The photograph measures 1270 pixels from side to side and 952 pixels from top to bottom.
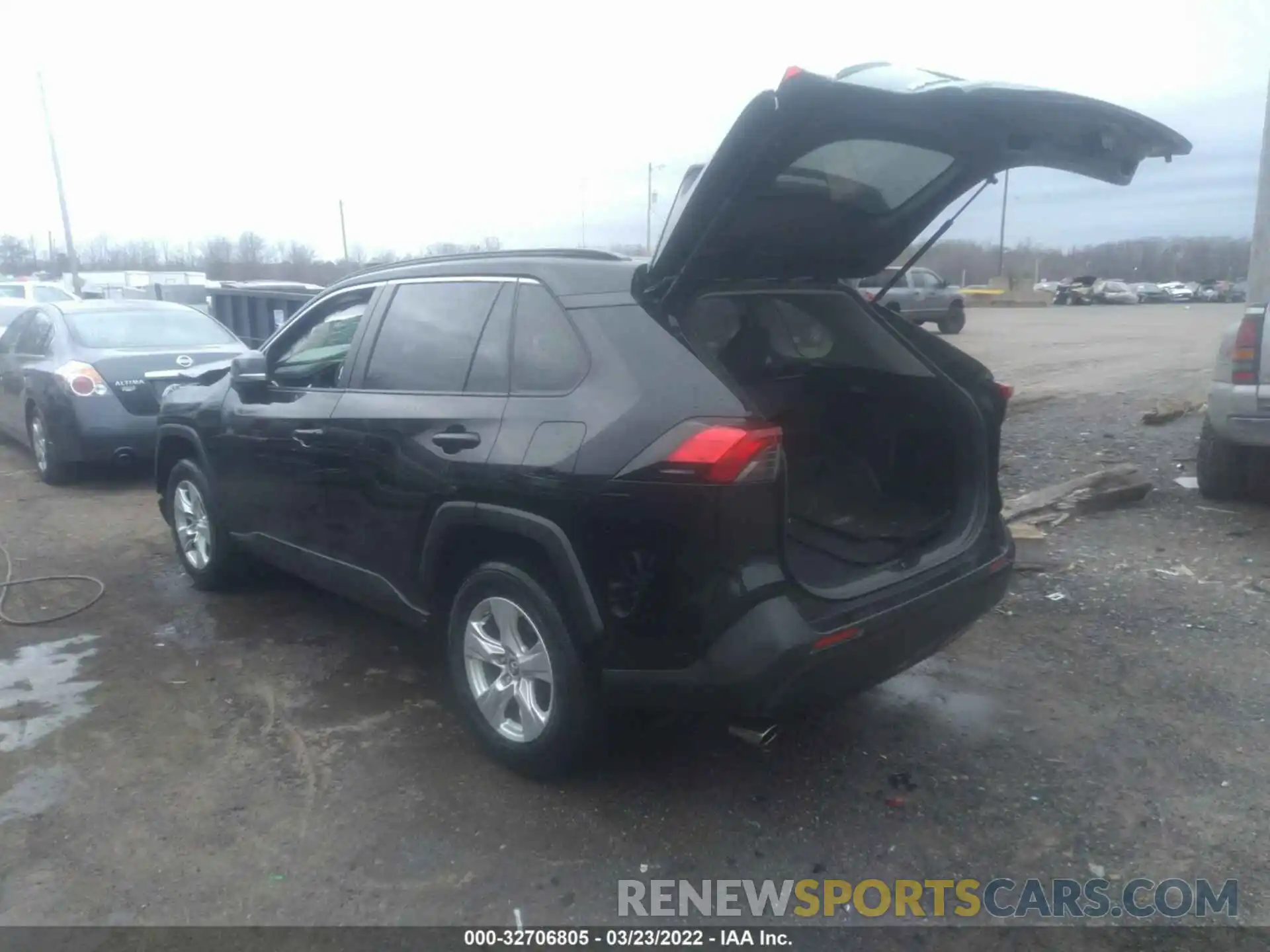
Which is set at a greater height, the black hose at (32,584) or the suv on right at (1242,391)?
the suv on right at (1242,391)

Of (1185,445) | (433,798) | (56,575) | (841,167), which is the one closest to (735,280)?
(841,167)

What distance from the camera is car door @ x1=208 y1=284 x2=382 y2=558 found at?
4.45 meters

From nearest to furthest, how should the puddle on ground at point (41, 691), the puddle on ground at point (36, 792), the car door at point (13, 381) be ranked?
1. the puddle on ground at point (36, 792)
2. the puddle on ground at point (41, 691)
3. the car door at point (13, 381)

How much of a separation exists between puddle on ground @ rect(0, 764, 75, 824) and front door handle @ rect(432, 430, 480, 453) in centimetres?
179

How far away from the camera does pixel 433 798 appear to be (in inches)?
137

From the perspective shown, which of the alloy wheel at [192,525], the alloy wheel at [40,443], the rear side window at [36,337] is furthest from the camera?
the rear side window at [36,337]

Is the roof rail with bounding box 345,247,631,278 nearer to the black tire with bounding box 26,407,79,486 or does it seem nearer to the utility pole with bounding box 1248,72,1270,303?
the black tire with bounding box 26,407,79,486

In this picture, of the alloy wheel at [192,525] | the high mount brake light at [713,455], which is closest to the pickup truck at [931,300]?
the alloy wheel at [192,525]

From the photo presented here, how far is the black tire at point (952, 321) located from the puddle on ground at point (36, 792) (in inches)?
985

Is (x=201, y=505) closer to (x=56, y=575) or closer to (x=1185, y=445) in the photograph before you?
(x=56, y=575)

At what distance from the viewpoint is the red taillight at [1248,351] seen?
622cm

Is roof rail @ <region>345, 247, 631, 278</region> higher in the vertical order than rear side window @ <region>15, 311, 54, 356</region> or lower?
higher

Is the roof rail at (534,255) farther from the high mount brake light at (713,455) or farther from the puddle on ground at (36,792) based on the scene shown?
the puddle on ground at (36,792)

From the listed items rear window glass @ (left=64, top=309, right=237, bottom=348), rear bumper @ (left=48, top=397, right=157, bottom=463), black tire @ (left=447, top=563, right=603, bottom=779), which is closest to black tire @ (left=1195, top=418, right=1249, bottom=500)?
black tire @ (left=447, top=563, right=603, bottom=779)
